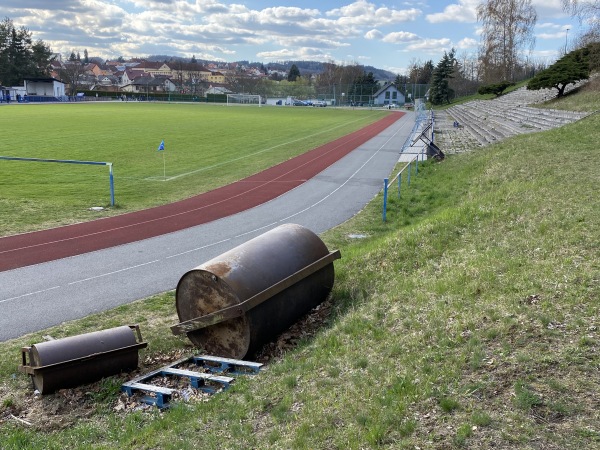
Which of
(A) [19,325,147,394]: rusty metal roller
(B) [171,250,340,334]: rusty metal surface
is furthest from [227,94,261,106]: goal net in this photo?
(A) [19,325,147,394]: rusty metal roller

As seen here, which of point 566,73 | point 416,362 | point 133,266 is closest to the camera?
point 416,362

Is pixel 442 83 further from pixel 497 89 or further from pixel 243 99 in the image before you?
pixel 243 99

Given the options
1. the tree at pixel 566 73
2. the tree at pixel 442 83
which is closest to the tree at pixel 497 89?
the tree at pixel 566 73

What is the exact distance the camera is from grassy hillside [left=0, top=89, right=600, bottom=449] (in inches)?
191

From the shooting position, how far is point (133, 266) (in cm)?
1258

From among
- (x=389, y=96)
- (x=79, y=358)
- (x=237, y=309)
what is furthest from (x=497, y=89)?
(x=389, y=96)

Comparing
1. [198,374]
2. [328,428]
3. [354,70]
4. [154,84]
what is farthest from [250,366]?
[154,84]

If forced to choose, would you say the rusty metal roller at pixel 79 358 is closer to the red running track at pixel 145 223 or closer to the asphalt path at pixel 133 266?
the asphalt path at pixel 133 266

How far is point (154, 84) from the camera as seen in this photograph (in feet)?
557

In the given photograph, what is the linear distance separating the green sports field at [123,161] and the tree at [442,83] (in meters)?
42.8

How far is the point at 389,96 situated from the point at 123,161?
104 meters

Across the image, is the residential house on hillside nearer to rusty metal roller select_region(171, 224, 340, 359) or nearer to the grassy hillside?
the grassy hillside

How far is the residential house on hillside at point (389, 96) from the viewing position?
125 metres

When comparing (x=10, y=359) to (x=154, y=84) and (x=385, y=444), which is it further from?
(x=154, y=84)
